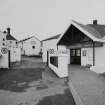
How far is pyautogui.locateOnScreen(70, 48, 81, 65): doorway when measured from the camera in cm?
1579

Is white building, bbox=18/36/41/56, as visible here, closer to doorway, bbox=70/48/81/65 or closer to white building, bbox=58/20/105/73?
white building, bbox=58/20/105/73

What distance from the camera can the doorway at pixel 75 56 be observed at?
15.8 metres

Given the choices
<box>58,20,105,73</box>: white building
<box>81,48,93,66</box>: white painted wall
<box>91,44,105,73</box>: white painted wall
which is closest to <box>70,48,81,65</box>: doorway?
<box>58,20,105,73</box>: white building

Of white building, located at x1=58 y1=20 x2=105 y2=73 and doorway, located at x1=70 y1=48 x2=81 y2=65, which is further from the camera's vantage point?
doorway, located at x1=70 y1=48 x2=81 y2=65

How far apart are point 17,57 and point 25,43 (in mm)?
19346

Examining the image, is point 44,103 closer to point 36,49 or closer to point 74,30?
point 74,30

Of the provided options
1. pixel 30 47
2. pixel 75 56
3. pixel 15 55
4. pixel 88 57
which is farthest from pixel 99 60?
pixel 30 47

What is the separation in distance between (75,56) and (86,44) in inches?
139

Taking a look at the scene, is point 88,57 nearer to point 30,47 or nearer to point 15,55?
point 15,55

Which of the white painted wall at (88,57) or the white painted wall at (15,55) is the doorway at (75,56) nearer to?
the white painted wall at (88,57)

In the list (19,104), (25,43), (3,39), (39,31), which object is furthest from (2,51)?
(39,31)

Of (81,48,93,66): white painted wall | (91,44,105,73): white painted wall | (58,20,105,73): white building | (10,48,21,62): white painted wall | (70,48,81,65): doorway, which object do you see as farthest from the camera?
(10,48,21,62): white painted wall

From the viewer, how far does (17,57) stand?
24.7m

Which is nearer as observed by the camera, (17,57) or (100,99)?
(100,99)
